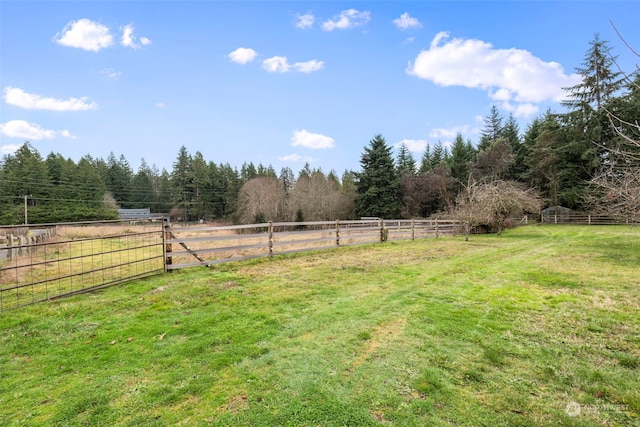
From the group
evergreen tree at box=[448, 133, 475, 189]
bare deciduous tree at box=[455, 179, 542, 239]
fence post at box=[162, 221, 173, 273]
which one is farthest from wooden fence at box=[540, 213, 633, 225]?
fence post at box=[162, 221, 173, 273]

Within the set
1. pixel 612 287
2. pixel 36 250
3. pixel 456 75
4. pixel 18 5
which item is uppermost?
pixel 456 75

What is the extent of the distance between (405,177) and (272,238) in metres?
30.7

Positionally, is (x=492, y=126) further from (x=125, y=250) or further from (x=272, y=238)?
(x=125, y=250)

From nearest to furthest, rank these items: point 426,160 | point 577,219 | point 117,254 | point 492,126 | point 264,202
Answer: point 117,254, point 577,219, point 264,202, point 492,126, point 426,160

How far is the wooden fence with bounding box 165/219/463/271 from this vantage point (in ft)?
22.2

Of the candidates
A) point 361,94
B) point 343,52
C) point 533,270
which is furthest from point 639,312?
point 361,94

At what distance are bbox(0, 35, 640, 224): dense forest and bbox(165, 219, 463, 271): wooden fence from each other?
1155 cm

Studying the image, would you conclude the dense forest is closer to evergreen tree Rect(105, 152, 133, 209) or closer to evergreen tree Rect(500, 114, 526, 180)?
evergreen tree Rect(500, 114, 526, 180)

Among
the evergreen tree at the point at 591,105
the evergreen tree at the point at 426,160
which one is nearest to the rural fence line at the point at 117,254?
the evergreen tree at the point at 591,105

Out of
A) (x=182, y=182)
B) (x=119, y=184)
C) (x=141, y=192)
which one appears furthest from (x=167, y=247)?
(x=119, y=184)

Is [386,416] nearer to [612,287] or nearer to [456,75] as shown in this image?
[612,287]

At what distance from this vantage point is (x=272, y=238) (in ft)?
28.4

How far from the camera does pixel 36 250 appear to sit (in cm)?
955

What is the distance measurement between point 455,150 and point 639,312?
38.3 meters
